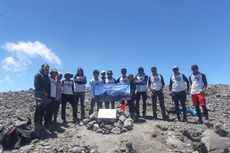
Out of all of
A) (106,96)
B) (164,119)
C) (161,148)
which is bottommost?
(161,148)

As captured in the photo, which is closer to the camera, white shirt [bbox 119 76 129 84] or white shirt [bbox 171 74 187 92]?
white shirt [bbox 171 74 187 92]

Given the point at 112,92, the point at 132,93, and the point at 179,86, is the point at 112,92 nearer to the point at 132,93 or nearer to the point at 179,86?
the point at 132,93

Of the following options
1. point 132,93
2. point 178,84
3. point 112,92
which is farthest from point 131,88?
point 178,84

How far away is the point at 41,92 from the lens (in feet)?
45.4

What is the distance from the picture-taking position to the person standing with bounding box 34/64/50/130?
13805mm

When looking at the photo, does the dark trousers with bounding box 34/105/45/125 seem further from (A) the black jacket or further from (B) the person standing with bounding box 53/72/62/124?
(B) the person standing with bounding box 53/72/62/124

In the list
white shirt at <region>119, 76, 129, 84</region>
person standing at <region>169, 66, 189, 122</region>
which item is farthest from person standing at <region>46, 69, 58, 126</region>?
person standing at <region>169, 66, 189, 122</region>

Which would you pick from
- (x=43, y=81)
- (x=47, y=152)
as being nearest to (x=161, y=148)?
(x=47, y=152)

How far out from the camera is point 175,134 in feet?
46.5

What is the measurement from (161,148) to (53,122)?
17.8 ft

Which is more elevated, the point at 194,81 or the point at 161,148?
the point at 194,81

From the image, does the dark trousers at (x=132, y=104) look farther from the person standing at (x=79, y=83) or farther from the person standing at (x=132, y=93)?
the person standing at (x=79, y=83)

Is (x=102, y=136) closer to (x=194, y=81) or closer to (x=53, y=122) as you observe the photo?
(x=53, y=122)

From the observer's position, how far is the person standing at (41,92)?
1380 cm
